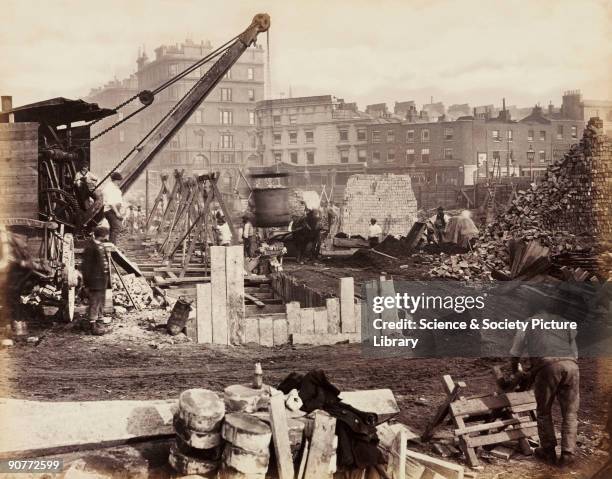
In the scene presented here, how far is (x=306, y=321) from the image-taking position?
666cm

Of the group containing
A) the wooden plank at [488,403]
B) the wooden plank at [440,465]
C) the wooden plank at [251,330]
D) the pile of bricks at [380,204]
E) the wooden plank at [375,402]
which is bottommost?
the wooden plank at [440,465]

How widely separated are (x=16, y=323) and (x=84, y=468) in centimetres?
226

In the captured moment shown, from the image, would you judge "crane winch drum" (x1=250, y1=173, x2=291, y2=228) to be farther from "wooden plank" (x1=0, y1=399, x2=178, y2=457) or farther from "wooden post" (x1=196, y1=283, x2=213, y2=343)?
"wooden plank" (x1=0, y1=399, x2=178, y2=457)

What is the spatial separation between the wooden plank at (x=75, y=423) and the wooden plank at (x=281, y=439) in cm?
98

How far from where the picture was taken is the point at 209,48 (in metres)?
6.99

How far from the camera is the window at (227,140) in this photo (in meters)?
8.43

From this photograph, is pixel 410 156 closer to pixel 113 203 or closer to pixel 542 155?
pixel 542 155

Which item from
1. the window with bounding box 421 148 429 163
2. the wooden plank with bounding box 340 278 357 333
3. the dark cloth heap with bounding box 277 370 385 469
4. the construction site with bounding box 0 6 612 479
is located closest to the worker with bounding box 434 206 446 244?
the construction site with bounding box 0 6 612 479

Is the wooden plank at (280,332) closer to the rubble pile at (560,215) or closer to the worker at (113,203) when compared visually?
the rubble pile at (560,215)

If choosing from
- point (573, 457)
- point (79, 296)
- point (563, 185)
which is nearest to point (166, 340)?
point (79, 296)

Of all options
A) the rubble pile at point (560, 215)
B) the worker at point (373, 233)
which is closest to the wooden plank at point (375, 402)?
the rubble pile at point (560, 215)

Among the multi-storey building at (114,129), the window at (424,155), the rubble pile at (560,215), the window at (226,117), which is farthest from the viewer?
the window at (424,155)

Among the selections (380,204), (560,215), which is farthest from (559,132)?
(380,204)

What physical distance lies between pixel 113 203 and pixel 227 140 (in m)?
2.43
